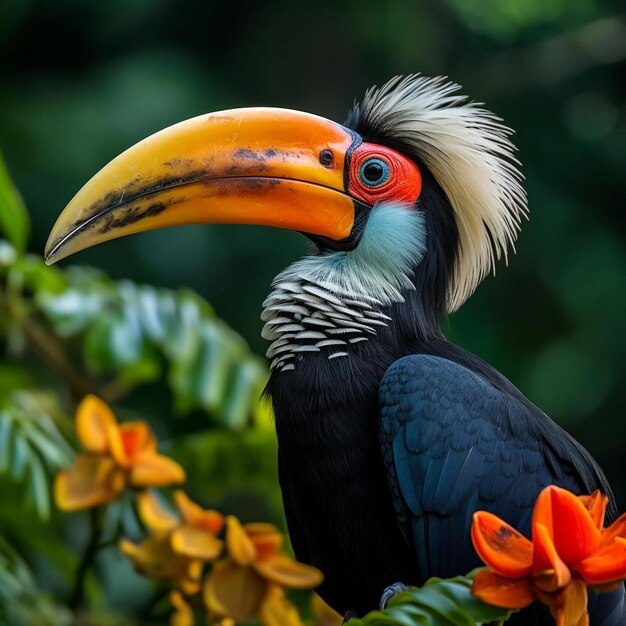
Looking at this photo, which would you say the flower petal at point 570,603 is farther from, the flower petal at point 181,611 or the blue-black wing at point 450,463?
the flower petal at point 181,611

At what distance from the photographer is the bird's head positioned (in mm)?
2422

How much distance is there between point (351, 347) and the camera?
2457 mm

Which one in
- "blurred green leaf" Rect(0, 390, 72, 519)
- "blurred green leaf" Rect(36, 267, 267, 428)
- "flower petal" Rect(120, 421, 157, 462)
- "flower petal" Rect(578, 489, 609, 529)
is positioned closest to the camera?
"flower petal" Rect(578, 489, 609, 529)

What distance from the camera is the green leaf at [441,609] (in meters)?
1.69

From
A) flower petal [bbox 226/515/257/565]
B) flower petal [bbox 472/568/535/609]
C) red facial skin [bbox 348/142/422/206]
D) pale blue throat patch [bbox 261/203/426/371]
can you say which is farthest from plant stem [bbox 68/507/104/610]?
flower petal [bbox 472/568/535/609]

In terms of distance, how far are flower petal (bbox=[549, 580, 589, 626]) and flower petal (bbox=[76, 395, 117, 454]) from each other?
1122 mm

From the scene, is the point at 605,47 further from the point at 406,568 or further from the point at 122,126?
the point at 406,568

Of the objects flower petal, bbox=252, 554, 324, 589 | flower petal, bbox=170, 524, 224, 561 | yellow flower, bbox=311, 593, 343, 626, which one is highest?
flower petal, bbox=170, 524, 224, 561

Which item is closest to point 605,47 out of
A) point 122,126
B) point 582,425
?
point 582,425

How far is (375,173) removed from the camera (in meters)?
2.60

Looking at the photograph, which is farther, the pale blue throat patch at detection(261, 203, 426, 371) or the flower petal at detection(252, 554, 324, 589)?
the pale blue throat patch at detection(261, 203, 426, 371)

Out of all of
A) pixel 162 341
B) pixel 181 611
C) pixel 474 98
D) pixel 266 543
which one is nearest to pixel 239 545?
pixel 266 543

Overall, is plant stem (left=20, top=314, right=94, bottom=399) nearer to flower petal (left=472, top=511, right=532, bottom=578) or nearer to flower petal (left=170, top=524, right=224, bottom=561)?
flower petal (left=170, top=524, right=224, bottom=561)

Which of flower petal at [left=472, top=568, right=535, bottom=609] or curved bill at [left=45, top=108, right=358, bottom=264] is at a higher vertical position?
curved bill at [left=45, top=108, right=358, bottom=264]
